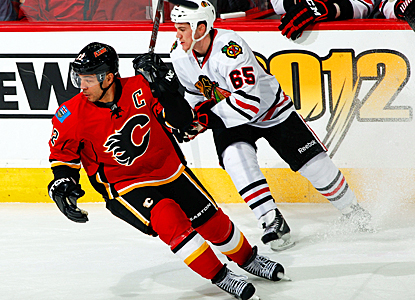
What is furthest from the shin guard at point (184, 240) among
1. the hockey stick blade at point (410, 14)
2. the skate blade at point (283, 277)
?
the hockey stick blade at point (410, 14)

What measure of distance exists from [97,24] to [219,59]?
1318mm

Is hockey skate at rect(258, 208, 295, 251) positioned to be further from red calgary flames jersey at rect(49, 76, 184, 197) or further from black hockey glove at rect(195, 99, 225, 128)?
red calgary flames jersey at rect(49, 76, 184, 197)

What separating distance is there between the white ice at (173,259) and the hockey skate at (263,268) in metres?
0.04

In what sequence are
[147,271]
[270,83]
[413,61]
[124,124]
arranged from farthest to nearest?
[413,61], [270,83], [147,271], [124,124]

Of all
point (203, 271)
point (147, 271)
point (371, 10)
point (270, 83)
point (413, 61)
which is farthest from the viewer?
point (371, 10)

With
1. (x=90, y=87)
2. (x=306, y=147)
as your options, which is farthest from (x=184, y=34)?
(x=306, y=147)

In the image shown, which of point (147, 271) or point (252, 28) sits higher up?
point (252, 28)

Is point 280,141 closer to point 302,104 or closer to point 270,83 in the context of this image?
point 270,83

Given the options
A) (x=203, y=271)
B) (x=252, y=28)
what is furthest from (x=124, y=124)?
(x=252, y=28)

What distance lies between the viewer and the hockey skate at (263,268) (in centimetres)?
240

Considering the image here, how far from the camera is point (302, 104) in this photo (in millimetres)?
3611

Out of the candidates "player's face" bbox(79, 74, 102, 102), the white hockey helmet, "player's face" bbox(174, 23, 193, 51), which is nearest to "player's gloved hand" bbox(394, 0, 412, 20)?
the white hockey helmet

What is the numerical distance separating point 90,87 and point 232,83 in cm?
77

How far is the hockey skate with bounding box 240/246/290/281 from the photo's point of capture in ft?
7.88
